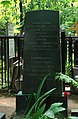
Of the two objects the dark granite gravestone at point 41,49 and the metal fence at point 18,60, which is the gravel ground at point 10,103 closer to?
the metal fence at point 18,60

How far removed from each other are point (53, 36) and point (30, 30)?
0.42m

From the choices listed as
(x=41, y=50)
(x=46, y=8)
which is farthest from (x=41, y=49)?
(x=46, y=8)

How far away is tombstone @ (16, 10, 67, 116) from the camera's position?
5.80 meters

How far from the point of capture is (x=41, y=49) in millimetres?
5871

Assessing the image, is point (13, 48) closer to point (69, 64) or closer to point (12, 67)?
point (12, 67)

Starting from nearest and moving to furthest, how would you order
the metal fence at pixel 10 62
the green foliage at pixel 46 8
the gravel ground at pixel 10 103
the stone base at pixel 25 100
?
the stone base at pixel 25 100, the gravel ground at pixel 10 103, the metal fence at pixel 10 62, the green foliage at pixel 46 8

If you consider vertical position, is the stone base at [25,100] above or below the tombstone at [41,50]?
below

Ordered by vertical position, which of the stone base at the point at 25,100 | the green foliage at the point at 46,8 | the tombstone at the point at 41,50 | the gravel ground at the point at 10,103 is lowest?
the gravel ground at the point at 10,103

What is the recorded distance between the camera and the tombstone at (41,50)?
5797mm

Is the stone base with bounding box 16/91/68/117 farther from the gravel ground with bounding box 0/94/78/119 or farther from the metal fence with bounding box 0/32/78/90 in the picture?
the metal fence with bounding box 0/32/78/90

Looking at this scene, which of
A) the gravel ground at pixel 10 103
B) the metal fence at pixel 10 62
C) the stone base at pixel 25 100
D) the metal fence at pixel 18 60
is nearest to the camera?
the stone base at pixel 25 100

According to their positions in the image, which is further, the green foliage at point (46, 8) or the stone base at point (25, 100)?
the green foliage at point (46, 8)

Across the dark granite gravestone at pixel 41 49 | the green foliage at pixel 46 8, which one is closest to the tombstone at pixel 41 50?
the dark granite gravestone at pixel 41 49

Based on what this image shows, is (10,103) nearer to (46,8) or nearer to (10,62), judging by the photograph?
(10,62)
